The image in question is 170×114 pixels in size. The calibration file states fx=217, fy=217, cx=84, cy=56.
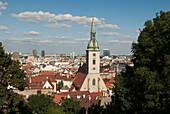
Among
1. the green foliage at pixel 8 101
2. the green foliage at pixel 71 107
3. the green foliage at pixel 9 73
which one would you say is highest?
the green foliage at pixel 9 73

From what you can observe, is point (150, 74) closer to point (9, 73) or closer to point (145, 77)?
point (145, 77)

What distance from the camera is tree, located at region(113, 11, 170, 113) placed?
1475cm

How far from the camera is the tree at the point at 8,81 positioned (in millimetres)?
15055

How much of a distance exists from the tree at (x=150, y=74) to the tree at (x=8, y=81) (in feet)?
26.8

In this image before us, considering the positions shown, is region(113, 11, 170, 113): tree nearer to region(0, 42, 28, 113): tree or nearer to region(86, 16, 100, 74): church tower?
region(0, 42, 28, 113): tree

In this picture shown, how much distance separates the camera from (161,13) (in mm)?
17250

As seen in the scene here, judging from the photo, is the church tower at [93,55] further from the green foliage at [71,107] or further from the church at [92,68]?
the green foliage at [71,107]

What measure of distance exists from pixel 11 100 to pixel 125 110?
891cm

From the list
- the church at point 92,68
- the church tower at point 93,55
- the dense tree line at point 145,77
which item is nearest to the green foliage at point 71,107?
the dense tree line at point 145,77

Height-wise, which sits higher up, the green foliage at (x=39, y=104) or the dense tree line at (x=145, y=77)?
the dense tree line at (x=145, y=77)

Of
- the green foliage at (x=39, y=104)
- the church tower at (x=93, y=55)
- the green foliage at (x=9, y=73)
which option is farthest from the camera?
the church tower at (x=93, y=55)

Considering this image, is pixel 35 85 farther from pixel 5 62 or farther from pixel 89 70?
pixel 5 62

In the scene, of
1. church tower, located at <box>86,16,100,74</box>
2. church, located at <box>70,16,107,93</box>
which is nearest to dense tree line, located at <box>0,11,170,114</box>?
church, located at <box>70,16,107,93</box>

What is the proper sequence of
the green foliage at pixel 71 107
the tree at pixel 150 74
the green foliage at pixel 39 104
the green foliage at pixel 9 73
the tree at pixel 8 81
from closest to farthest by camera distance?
the tree at pixel 150 74
the tree at pixel 8 81
the green foliage at pixel 9 73
the green foliage at pixel 71 107
the green foliage at pixel 39 104
